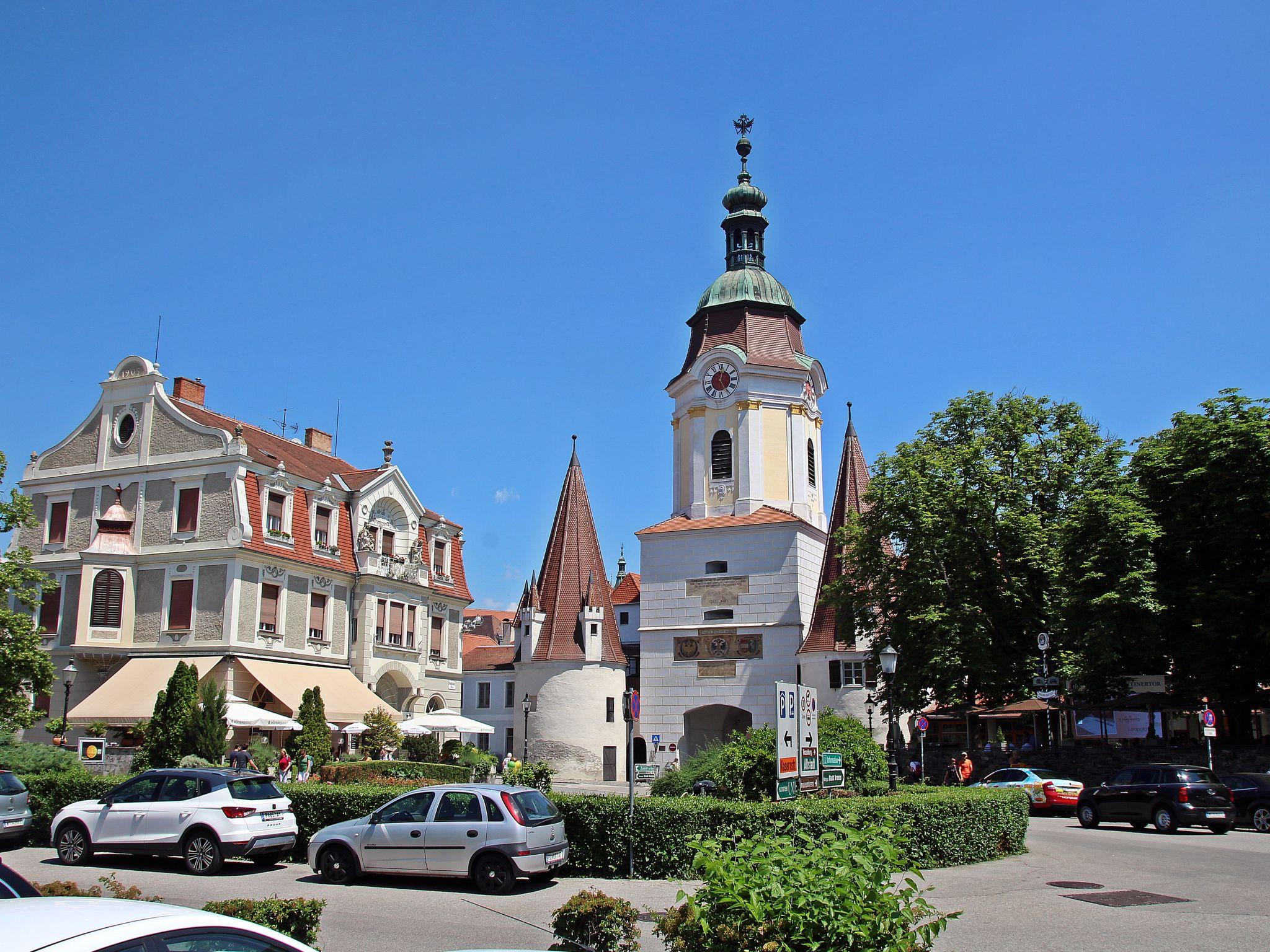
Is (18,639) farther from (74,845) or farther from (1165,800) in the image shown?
(1165,800)

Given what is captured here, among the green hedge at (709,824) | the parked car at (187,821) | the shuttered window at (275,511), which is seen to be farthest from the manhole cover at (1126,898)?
the shuttered window at (275,511)

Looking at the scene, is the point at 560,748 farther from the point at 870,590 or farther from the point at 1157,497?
the point at 1157,497

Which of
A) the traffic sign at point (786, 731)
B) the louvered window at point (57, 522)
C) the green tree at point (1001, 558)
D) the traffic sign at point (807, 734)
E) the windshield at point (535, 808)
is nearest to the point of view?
the windshield at point (535, 808)

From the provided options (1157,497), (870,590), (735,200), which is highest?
(735,200)

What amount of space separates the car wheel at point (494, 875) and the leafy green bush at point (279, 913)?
594 centimetres

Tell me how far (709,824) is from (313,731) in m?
21.5

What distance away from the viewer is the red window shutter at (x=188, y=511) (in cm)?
3588

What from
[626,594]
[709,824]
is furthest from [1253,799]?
[626,594]

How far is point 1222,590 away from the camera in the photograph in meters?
28.5

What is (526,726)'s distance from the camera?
149 feet

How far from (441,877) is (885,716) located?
1143 inches

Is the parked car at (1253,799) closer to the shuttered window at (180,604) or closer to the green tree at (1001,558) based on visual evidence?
the green tree at (1001,558)

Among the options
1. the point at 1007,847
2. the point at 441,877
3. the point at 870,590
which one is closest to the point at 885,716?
the point at 870,590

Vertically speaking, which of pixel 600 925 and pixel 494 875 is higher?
pixel 600 925
